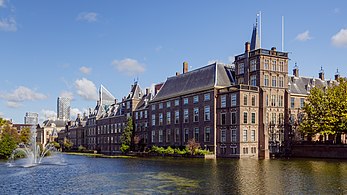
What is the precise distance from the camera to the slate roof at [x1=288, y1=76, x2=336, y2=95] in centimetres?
7781

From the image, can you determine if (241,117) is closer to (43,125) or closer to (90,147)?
(90,147)

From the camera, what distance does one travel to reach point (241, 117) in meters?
66.0

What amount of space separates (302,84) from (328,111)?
65.7 ft

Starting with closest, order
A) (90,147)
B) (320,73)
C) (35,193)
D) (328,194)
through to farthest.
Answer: (328,194)
(35,193)
(320,73)
(90,147)

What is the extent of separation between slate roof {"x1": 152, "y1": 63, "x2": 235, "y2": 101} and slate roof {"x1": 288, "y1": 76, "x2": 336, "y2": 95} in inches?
499

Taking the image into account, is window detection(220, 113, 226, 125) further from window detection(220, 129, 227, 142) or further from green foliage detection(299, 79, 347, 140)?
green foliage detection(299, 79, 347, 140)

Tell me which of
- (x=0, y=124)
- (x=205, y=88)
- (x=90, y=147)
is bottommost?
(x=90, y=147)

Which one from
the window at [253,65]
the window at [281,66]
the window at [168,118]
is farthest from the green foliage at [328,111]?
the window at [168,118]

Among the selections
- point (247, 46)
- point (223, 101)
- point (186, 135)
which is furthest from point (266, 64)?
point (186, 135)

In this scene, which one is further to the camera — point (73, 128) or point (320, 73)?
point (73, 128)

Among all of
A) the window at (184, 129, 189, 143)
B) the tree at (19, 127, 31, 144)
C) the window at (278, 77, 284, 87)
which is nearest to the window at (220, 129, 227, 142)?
the window at (184, 129, 189, 143)

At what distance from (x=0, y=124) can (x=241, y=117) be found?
50.1 m

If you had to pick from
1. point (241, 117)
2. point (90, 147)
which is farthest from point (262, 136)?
point (90, 147)

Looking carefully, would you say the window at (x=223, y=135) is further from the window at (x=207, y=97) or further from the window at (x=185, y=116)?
the window at (x=185, y=116)
